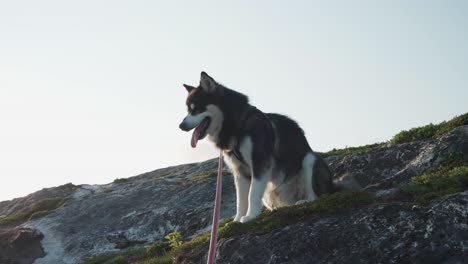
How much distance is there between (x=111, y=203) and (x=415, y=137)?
13.4m

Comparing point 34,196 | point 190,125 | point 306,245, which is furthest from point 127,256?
point 34,196

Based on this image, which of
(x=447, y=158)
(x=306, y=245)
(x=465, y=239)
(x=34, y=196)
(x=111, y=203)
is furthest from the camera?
(x=34, y=196)

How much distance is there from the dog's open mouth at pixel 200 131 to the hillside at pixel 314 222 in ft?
→ 6.60

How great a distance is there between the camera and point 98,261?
1645 cm

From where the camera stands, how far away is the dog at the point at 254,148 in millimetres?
10328

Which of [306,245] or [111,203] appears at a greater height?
[111,203]

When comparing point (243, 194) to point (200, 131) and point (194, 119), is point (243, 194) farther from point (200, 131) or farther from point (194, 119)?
point (194, 119)

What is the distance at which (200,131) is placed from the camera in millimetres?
10531

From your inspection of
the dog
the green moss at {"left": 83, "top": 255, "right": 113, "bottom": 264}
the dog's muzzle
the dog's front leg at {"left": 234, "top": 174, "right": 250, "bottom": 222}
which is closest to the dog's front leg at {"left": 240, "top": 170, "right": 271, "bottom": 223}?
the dog

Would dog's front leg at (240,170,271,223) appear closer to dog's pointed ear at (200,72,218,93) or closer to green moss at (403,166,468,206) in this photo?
dog's pointed ear at (200,72,218,93)

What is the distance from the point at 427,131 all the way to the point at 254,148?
8044mm

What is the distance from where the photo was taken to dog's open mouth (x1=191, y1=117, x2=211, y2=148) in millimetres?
10523

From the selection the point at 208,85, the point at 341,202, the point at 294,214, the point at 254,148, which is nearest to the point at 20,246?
the point at 208,85

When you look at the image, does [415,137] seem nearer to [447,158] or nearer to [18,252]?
[447,158]
